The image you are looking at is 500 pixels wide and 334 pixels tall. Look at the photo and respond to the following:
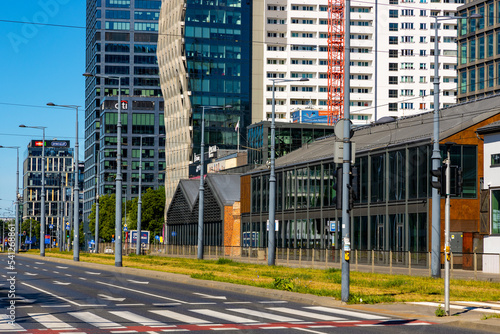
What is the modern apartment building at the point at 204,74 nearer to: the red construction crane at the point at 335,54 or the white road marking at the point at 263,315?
the red construction crane at the point at 335,54

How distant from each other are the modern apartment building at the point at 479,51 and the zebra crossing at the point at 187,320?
9051 cm

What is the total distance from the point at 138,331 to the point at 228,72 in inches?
4962

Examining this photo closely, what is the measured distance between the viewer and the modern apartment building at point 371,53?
15750 centimetres

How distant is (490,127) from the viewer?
45.8m

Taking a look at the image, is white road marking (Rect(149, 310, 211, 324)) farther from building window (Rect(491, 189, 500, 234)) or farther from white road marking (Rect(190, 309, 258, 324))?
building window (Rect(491, 189, 500, 234))

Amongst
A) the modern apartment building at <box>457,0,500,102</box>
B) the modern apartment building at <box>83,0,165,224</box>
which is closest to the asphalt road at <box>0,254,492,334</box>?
the modern apartment building at <box>457,0,500,102</box>

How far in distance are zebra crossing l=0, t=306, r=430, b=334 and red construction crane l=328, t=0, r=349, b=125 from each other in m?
135

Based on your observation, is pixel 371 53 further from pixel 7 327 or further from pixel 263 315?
pixel 7 327

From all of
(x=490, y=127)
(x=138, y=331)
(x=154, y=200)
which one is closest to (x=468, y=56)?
(x=154, y=200)

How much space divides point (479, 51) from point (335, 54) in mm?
50023

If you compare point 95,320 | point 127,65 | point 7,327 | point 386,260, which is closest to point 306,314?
point 95,320

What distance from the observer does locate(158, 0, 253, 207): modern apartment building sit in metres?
136

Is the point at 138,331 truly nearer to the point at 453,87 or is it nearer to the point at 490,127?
the point at 490,127

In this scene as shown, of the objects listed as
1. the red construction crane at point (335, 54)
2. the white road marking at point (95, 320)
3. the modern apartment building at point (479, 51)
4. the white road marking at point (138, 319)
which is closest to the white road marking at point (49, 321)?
the white road marking at point (95, 320)
